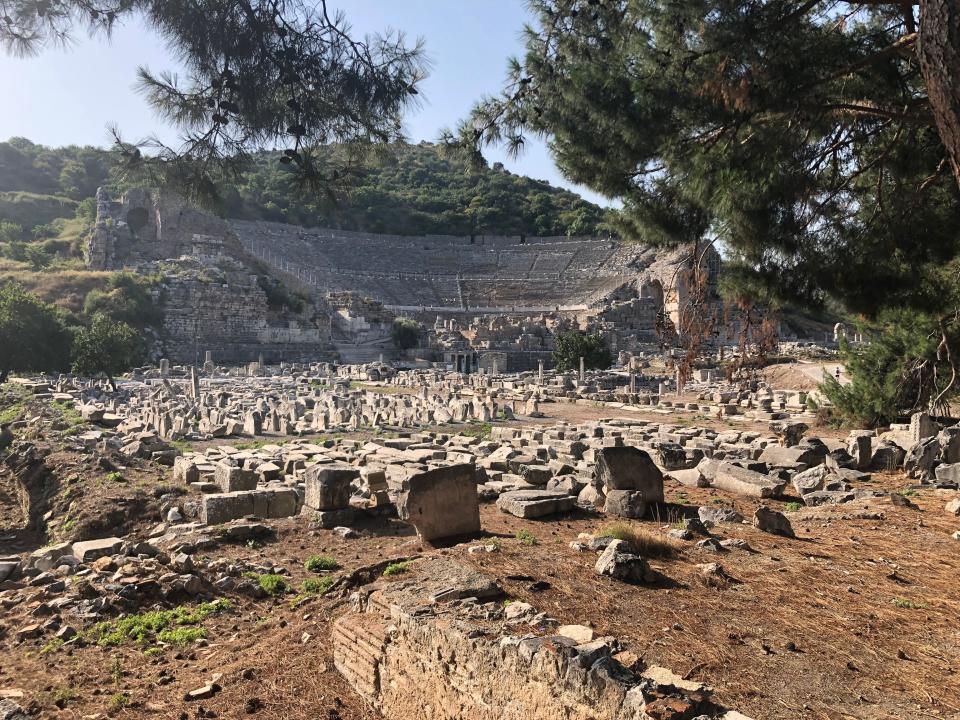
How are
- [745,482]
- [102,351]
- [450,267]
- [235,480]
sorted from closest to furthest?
[235,480], [745,482], [102,351], [450,267]

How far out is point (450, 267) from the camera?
6225cm

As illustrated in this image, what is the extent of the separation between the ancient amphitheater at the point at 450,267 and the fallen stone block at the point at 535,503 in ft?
147

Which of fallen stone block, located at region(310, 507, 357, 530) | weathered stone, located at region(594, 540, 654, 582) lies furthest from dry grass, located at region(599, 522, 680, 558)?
fallen stone block, located at region(310, 507, 357, 530)

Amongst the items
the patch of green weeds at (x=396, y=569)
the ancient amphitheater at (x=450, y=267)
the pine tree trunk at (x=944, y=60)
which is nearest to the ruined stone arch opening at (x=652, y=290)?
the ancient amphitheater at (x=450, y=267)

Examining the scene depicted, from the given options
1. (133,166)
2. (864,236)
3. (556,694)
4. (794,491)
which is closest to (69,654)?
(556,694)

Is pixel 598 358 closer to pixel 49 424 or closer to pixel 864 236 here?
pixel 49 424

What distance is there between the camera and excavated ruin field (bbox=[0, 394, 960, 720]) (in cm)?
327

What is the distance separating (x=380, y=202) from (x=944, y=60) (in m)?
75.9

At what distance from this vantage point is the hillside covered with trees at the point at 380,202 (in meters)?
65.0

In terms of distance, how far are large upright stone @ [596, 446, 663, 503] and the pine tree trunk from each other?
4.45m

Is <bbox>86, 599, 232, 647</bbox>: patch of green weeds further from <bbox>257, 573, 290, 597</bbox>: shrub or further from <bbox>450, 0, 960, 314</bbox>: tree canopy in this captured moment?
<bbox>450, 0, 960, 314</bbox>: tree canopy

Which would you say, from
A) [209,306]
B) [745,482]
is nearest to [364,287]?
[209,306]

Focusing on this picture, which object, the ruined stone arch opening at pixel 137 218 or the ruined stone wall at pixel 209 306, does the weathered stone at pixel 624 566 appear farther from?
the ruined stone arch opening at pixel 137 218

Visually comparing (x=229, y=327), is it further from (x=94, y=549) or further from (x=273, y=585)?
(x=273, y=585)
